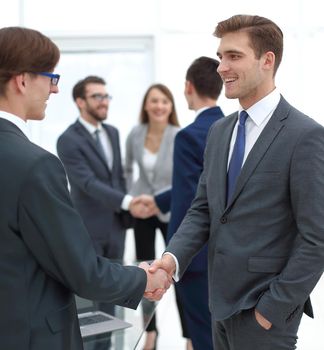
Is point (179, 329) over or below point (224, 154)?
below

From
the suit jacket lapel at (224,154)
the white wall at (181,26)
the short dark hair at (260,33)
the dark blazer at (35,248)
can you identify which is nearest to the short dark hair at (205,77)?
the suit jacket lapel at (224,154)

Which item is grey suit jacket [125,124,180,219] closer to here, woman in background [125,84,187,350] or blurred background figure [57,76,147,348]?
woman in background [125,84,187,350]

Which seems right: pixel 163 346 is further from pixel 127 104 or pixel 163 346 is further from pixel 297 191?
pixel 127 104

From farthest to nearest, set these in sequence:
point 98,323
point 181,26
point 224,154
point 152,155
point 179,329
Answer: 1. point 181,26
2. point 179,329
3. point 152,155
4. point 98,323
5. point 224,154

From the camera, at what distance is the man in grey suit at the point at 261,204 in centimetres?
186

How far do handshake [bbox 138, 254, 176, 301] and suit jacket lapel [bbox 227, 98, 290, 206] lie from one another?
0.40m

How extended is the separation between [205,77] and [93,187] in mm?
1330

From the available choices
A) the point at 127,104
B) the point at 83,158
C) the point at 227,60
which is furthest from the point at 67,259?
the point at 127,104

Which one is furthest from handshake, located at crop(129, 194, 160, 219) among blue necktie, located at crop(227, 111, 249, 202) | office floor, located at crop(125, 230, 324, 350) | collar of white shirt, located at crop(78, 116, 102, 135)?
blue necktie, located at crop(227, 111, 249, 202)

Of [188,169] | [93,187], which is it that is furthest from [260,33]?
[93,187]

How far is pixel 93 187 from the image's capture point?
417 cm

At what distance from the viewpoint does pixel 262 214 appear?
1946mm

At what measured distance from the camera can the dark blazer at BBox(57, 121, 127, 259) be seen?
13.8 ft

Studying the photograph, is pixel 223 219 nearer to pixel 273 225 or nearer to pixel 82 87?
pixel 273 225
